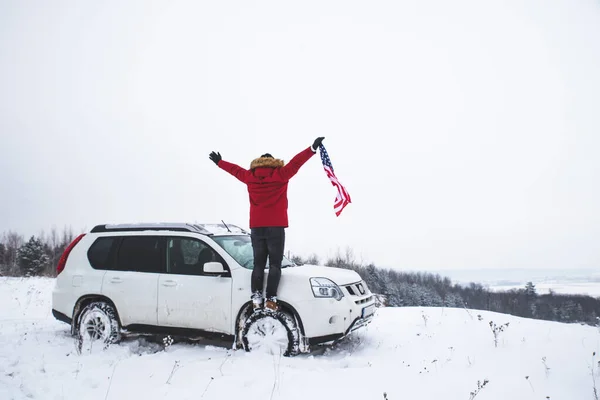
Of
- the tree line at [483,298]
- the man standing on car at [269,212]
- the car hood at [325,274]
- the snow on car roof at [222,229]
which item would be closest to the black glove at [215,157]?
the man standing on car at [269,212]

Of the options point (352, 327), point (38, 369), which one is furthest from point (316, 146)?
point (38, 369)

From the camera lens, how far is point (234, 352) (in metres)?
4.61

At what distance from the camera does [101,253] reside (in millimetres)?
5719

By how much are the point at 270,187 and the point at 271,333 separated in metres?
1.85

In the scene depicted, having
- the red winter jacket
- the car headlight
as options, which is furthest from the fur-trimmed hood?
the car headlight

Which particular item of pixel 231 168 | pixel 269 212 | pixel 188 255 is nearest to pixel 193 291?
pixel 188 255

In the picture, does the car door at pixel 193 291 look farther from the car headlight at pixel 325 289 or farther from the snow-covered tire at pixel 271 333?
the car headlight at pixel 325 289

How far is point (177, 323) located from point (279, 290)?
61.2 inches

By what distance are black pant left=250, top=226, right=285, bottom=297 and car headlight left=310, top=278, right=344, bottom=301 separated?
470mm

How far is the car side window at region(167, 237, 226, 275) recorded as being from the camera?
5086 millimetres

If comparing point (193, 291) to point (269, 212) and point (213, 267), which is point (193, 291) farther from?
point (269, 212)

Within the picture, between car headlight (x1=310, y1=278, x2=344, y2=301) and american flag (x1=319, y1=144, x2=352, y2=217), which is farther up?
american flag (x1=319, y1=144, x2=352, y2=217)

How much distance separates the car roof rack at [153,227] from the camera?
5352 mm

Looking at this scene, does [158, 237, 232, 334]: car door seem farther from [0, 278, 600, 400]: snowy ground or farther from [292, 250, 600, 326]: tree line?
[292, 250, 600, 326]: tree line
